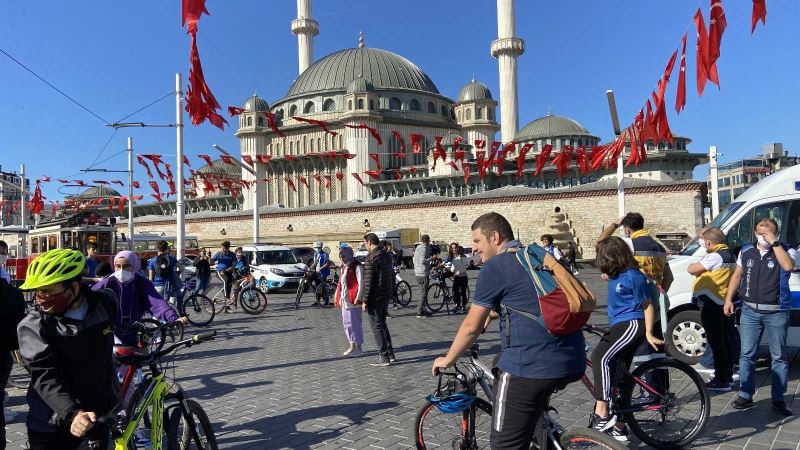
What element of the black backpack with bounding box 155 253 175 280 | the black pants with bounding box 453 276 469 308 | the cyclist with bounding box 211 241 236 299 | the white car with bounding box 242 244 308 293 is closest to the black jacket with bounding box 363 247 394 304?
the black backpack with bounding box 155 253 175 280

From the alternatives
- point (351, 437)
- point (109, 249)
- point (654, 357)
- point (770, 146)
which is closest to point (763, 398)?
point (654, 357)

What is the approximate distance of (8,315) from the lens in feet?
11.3

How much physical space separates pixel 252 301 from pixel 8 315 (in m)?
11.2

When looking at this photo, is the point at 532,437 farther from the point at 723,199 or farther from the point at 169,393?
the point at 723,199

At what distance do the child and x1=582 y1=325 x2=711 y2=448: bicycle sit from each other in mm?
73

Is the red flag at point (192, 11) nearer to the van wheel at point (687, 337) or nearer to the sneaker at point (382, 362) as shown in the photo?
the sneaker at point (382, 362)

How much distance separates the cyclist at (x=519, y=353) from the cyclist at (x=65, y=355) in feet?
5.85

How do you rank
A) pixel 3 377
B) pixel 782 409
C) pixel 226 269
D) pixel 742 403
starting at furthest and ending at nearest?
pixel 226 269 < pixel 742 403 < pixel 782 409 < pixel 3 377

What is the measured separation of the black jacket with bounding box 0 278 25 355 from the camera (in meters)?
3.43

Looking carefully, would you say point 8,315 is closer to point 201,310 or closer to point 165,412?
point 165,412

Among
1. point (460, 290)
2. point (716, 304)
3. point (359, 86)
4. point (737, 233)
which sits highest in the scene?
point (359, 86)

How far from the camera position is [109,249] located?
23.5 metres

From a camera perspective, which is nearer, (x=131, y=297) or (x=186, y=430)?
(x=186, y=430)

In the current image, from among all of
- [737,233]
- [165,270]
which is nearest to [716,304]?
[737,233]
